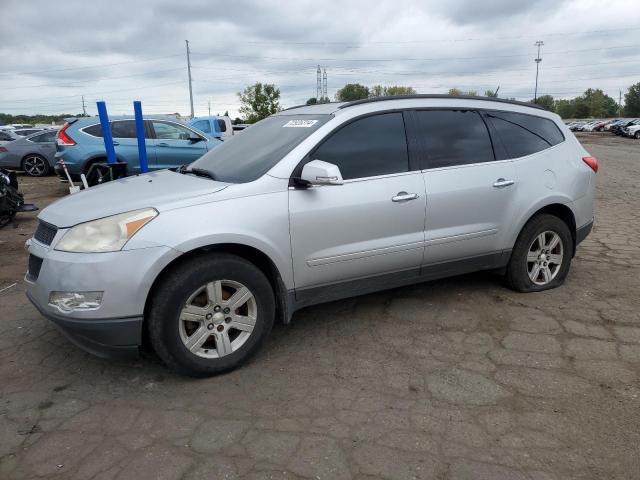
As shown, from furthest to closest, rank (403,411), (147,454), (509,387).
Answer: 1. (509,387)
2. (403,411)
3. (147,454)

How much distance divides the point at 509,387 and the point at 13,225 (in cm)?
789

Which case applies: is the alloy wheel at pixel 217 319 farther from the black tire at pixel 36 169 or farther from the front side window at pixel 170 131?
the black tire at pixel 36 169

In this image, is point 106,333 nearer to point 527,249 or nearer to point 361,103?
point 361,103

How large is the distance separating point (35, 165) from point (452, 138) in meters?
14.4

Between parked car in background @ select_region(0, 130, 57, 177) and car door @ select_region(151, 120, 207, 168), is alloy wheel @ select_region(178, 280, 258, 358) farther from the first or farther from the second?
parked car in background @ select_region(0, 130, 57, 177)

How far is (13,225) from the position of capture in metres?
8.17

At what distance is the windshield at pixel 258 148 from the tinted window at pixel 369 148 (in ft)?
0.60

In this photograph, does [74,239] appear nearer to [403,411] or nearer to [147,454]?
[147,454]

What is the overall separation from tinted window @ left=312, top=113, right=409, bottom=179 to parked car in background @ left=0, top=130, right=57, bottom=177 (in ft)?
44.6

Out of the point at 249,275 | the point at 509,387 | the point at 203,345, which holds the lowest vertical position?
the point at 509,387

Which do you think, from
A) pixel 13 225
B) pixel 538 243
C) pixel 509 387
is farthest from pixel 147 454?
pixel 13 225

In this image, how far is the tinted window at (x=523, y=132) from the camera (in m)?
4.39

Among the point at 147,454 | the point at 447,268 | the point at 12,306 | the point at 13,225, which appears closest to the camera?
the point at 147,454

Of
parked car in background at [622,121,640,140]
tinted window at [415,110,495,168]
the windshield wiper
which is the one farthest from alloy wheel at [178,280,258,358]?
parked car in background at [622,121,640,140]
